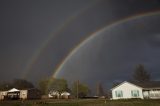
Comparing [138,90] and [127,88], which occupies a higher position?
[127,88]

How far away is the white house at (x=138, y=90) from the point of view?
196ft

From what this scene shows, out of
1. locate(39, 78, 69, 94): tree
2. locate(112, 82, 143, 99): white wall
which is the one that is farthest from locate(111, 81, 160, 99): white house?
locate(39, 78, 69, 94): tree

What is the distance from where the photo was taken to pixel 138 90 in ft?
198

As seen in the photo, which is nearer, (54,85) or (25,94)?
(25,94)

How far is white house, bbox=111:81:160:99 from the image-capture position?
5984 cm

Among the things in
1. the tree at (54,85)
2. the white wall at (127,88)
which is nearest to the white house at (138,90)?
the white wall at (127,88)

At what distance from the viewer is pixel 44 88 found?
113 metres

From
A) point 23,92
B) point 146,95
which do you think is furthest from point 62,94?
point 146,95

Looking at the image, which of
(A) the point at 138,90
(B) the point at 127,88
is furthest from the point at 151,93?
(B) the point at 127,88

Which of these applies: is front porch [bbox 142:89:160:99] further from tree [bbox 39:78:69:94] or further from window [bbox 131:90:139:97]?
tree [bbox 39:78:69:94]

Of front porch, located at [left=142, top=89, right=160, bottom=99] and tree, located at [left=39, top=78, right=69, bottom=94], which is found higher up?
tree, located at [left=39, top=78, right=69, bottom=94]

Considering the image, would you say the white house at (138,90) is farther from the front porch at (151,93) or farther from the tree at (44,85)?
the tree at (44,85)

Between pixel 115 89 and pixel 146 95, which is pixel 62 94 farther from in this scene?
pixel 146 95

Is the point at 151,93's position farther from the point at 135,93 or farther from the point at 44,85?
the point at 44,85
